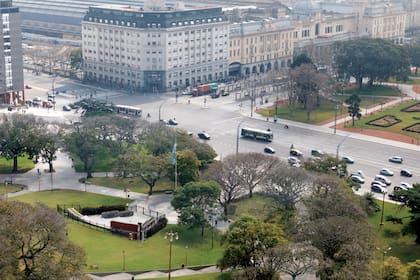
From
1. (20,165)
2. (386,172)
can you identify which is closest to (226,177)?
(386,172)

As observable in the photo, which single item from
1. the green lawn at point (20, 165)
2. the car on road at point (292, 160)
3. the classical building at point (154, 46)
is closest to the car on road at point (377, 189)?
the car on road at point (292, 160)

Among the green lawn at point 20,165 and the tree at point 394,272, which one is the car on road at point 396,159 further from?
the green lawn at point 20,165

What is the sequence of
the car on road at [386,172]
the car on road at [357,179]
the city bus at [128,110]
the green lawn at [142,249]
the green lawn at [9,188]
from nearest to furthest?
1. the green lawn at [142,249]
2. the green lawn at [9,188]
3. the car on road at [357,179]
4. the car on road at [386,172]
5. the city bus at [128,110]

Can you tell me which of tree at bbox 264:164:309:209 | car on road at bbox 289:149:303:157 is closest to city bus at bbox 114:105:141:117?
car on road at bbox 289:149:303:157

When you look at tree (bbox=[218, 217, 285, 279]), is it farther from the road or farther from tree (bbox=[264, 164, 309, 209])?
the road

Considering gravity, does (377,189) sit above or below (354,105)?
below

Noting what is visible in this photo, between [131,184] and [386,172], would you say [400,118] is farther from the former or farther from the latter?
[131,184]
